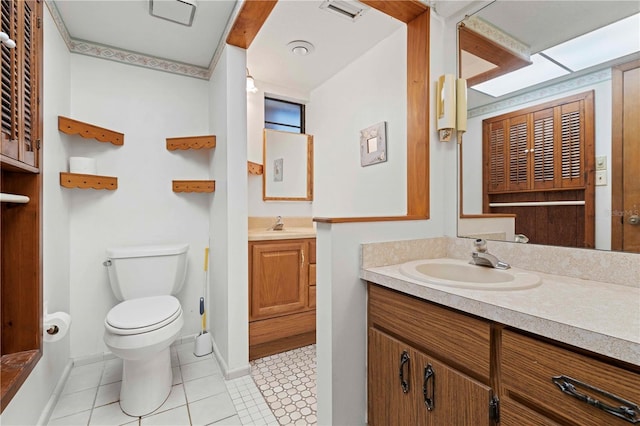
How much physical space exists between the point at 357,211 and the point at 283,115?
1.29 metres

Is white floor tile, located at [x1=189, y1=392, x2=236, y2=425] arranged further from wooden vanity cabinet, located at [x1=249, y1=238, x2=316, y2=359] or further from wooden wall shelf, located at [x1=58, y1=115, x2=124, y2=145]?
wooden wall shelf, located at [x1=58, y1=115, x2=124, y2=145]

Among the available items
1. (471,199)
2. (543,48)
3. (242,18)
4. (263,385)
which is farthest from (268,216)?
(543,48)

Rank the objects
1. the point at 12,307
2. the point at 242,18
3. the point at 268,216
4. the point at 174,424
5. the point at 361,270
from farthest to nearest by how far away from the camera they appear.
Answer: the point at 268,216, the point at 242,18, the point at 174,424, the point at 361,270, the point at 12,307

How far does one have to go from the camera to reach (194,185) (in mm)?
2154

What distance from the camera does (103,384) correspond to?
178cm

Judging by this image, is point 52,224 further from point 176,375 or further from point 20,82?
point 176,375

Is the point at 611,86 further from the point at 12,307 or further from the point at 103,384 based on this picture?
the point at 103,384

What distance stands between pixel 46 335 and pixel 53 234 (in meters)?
0.56

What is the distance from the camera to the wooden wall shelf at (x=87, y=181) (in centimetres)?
175

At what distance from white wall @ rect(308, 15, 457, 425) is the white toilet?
89cm

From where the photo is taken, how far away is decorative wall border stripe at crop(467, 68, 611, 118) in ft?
3.53

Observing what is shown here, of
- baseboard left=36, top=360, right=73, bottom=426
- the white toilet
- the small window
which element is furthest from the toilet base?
the small window

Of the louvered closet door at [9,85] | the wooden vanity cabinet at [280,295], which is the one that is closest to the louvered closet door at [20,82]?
the louvered closet door at [9,85]

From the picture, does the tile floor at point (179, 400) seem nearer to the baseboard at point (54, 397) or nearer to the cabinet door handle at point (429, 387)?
the baseboard at point (54, 397)
